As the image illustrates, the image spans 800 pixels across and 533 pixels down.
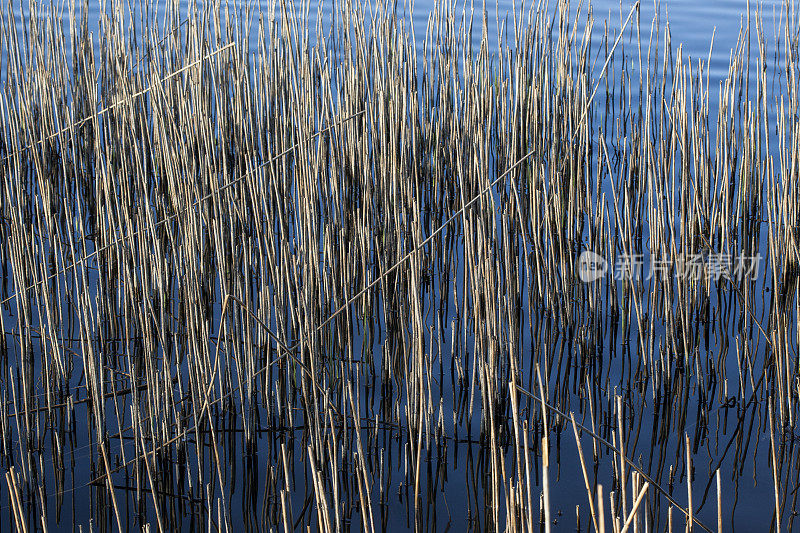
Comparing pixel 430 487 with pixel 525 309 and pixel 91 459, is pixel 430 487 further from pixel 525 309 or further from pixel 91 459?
pixel 525 309

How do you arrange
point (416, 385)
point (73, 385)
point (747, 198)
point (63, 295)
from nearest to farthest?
1. point (416, 385)
2. point (73, 385)
3. point (63, 295)
4. point (747, 198)

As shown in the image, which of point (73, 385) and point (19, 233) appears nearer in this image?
point (19, 233)

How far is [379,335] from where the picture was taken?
2.21m

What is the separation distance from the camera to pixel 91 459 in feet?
5.63

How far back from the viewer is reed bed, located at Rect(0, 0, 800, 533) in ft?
5.32

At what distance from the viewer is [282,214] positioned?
72.3 inches

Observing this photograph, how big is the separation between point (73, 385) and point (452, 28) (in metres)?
1.31

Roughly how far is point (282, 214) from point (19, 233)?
476mm

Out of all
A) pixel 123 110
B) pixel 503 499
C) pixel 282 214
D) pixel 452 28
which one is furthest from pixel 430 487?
pixel 452 28

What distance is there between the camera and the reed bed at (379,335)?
1.62m

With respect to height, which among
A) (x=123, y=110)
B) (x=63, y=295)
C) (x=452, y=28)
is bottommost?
(x=63, y=295)

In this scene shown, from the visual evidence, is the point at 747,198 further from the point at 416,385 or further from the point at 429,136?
the point at 416,385

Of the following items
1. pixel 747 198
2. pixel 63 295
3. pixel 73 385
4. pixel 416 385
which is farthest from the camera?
pixel 747 198

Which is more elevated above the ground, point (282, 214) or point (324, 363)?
point (282, 214)
